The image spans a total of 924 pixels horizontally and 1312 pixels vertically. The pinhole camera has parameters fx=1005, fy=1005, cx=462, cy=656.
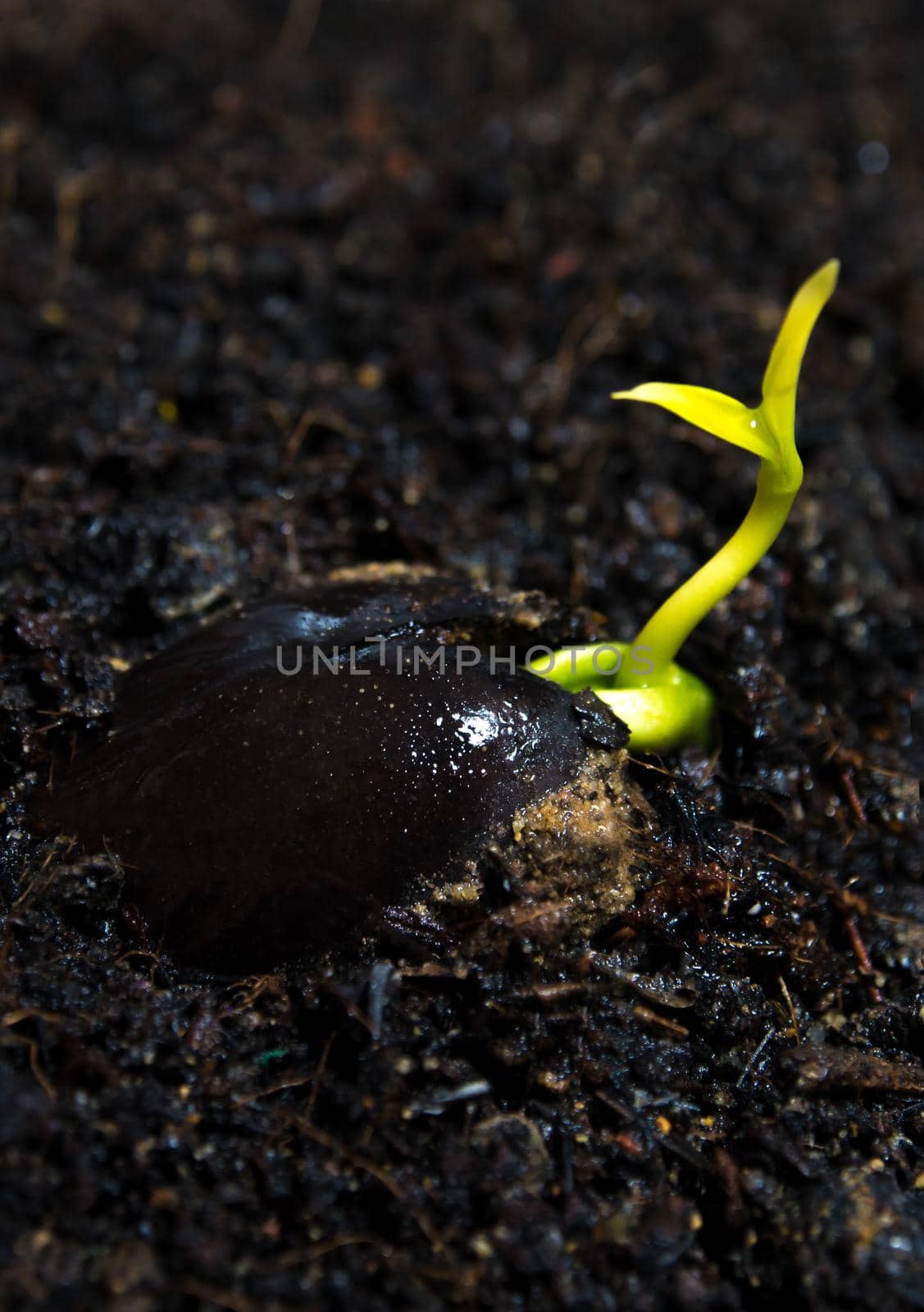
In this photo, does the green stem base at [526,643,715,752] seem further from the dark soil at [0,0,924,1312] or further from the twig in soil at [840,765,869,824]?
the twig in soil at [840,765,869,824]

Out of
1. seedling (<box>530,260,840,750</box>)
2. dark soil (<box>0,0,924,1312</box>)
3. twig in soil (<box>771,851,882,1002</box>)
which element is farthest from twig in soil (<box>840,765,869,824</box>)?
seedling (<box>530,260,840,750</box>)

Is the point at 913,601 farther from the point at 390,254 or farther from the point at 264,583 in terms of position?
the point at 390,254

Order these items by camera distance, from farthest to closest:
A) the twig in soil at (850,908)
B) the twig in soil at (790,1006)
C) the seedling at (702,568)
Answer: the twig in soil at (850,908) → the twig in soil at (790,1006) → the seedling at (702,568)

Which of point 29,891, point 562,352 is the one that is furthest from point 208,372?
point 29,891

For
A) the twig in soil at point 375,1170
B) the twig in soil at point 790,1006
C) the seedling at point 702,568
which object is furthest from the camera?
the twig in soil at point 790,1006

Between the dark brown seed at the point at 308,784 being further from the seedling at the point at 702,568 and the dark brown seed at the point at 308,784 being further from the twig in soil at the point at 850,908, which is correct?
the twig in soil at the point at 850,908

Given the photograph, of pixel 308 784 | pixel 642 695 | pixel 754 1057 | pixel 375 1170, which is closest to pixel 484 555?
pixel 642 695

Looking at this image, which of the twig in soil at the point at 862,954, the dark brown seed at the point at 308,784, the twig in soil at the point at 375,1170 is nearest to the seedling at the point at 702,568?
the dark brown seed at the point at 308,784
